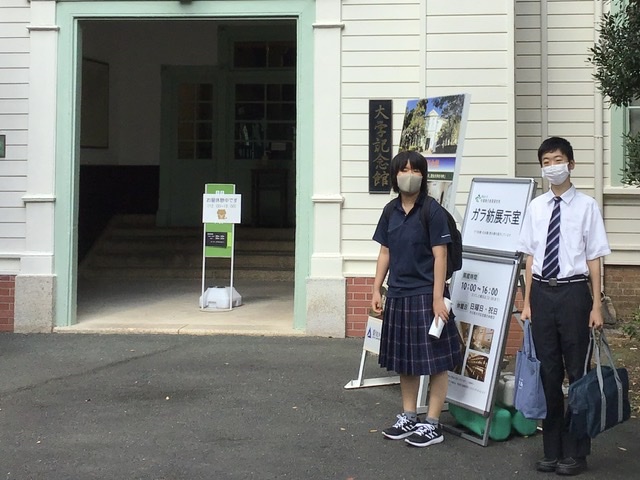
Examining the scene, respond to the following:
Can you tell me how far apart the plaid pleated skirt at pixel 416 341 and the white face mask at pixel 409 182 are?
0.66 m

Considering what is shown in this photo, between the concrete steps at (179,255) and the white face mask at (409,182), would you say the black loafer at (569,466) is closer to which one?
the white face mask at (409,182)

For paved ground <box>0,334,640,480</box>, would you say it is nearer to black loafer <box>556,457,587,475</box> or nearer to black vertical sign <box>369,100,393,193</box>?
black loafer <box>556,457,587,475</box>

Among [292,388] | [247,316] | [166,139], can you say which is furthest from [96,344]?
[166,139]

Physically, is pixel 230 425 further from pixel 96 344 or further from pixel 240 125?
pixel 240 125

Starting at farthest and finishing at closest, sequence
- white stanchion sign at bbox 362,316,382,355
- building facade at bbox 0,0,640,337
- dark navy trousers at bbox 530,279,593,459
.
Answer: building facade at bbox 0,0,640,337, white stanchion sign at bbox 362,316,382,355, dark navy trousers at bbox 530,279,593,459

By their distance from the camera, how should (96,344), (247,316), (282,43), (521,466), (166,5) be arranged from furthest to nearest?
(282,43) < (247,316) < (166,5) < (96,344) < (521,466)

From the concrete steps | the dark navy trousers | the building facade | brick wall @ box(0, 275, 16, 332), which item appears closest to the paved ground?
the dark navy trousers

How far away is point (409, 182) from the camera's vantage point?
503 cm

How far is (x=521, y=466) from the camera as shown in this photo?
4.86m

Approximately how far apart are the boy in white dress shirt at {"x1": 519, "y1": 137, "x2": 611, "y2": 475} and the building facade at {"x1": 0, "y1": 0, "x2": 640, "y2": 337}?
345 cm

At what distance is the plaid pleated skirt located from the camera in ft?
16.7

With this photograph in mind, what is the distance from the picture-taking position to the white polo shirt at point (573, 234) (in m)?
4.61

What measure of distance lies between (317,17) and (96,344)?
4059mm

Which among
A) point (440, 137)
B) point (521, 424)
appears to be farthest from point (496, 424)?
point (440, 137)
